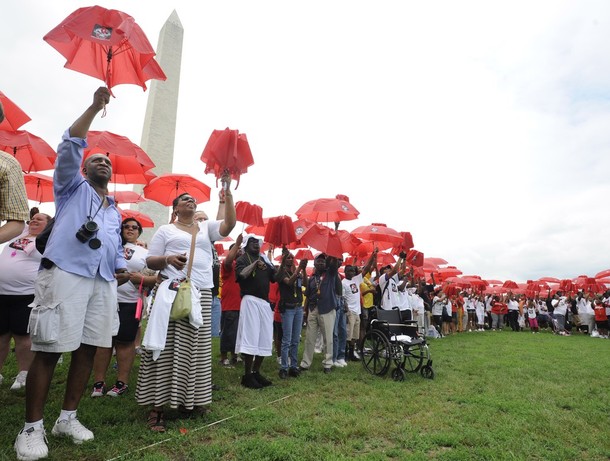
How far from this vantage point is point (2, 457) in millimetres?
2477

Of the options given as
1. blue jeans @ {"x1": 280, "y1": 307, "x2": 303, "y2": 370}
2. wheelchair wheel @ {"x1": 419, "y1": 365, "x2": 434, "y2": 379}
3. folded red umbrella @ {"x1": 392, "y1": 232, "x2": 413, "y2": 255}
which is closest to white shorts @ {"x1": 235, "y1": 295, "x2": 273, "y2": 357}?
blue jeans @ {"x1": 280, "y1": 307, "x2": 303, "y2": 370}

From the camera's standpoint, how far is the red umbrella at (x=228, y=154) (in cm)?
379

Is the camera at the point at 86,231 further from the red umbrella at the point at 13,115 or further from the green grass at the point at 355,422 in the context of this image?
the red umbrella at the point at 13,115

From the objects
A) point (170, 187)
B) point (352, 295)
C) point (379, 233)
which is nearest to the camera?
point (170, 187)

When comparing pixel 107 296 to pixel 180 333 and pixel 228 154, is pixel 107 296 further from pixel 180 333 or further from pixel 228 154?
pixel 228 154

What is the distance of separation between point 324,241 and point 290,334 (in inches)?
61.4

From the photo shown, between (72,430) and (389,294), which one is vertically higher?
(389,294)

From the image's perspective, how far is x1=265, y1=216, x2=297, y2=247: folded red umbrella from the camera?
5605 millimetres

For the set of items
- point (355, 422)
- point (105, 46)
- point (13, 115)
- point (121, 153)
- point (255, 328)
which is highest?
point (13, 115)

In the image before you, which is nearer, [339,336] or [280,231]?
[280,231]

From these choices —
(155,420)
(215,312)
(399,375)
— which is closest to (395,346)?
(399,375)

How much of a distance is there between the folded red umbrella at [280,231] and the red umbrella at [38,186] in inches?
161

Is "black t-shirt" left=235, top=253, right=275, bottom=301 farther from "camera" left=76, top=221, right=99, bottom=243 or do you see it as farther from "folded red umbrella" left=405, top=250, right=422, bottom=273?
"folded red umbrella" left=405, top=250, right=422, bottom=273

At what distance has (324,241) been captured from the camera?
237 inches
